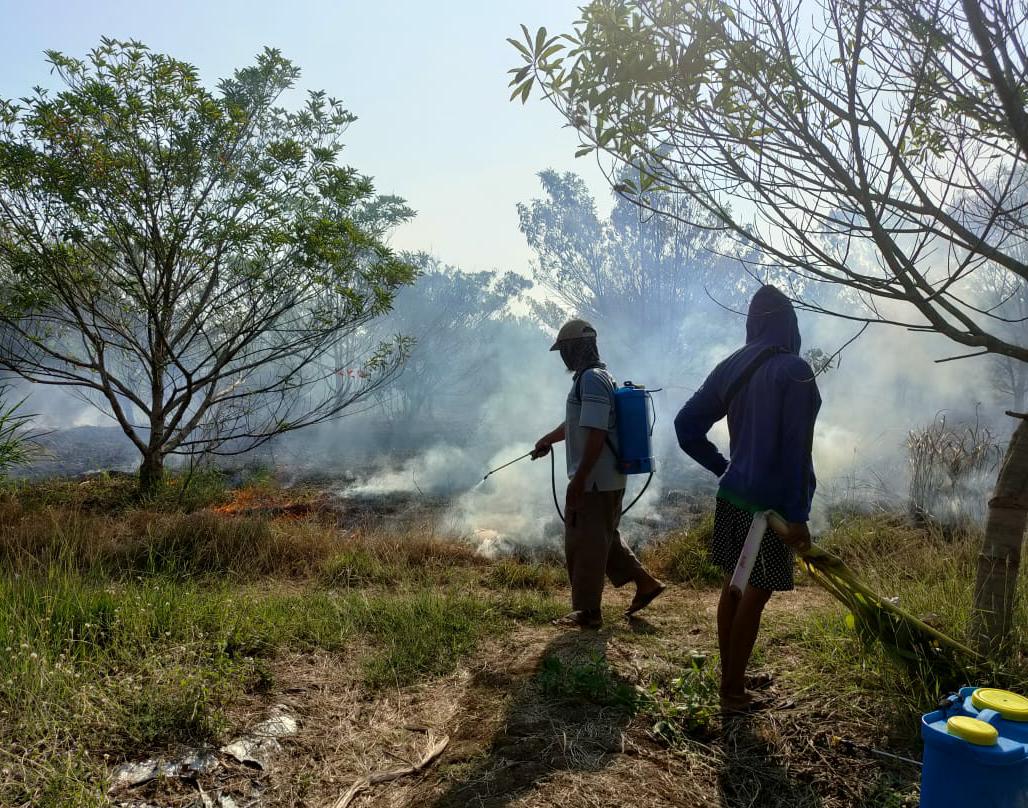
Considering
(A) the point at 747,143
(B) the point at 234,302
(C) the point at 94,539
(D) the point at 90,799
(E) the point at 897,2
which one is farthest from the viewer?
(B) the point at 234,302

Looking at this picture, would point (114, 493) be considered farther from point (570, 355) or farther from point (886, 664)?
point (886, 664)

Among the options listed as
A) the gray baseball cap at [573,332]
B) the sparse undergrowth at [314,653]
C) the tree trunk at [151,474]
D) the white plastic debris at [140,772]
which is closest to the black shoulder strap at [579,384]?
the gray baseball cap at [573,332]

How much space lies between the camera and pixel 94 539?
5766 mm

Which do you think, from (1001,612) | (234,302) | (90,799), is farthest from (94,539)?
(1001,612)

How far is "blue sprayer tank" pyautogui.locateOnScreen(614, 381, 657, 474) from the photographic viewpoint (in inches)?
164

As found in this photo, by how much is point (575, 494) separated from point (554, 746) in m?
1.67

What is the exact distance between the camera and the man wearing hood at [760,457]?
9.13ft

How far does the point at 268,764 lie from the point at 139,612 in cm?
111

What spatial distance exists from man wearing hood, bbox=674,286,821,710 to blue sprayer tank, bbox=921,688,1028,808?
887mm

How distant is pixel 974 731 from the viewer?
177 centimetres

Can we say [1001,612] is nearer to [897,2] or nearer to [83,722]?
[897,2]

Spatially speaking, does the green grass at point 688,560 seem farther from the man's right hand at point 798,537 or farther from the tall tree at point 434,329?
the tall tree at point 434,329

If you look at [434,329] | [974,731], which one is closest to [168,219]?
[974,731]

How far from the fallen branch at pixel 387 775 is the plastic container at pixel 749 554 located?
134 centimetres
